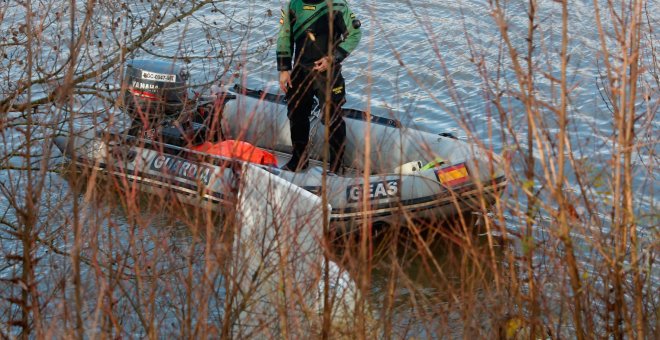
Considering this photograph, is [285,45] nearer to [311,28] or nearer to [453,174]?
[311,28]

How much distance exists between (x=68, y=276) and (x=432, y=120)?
19.9 feet

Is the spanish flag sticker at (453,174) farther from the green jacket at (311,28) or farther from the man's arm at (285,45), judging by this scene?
the man's arm at (285,45)

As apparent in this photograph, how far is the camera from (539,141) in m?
3.01

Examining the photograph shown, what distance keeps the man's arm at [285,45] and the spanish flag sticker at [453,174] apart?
1.19 metres

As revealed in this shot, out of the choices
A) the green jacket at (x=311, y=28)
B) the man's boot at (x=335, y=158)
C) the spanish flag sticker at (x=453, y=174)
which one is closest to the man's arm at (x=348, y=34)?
the green jacket at (x=311, y=28)

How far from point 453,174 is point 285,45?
1.60 m

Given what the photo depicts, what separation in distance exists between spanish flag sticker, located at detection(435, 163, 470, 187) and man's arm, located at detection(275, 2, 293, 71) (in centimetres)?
119

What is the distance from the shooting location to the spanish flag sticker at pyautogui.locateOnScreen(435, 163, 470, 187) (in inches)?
232

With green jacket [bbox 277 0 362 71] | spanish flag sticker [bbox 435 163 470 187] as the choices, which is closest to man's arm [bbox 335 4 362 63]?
green jacket [bbox 277 0 362 71]

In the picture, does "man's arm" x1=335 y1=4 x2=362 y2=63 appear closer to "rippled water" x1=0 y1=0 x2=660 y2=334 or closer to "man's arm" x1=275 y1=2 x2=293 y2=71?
"man's arm" x1=275 y1=2 x2=293 y2=71

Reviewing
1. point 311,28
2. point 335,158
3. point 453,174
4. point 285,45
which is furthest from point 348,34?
A: point 453,174

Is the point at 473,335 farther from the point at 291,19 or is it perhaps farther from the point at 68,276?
the point at 291,19

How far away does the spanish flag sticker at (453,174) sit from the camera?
5887mm

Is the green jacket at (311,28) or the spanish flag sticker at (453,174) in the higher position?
the green jacket at (311,28)
